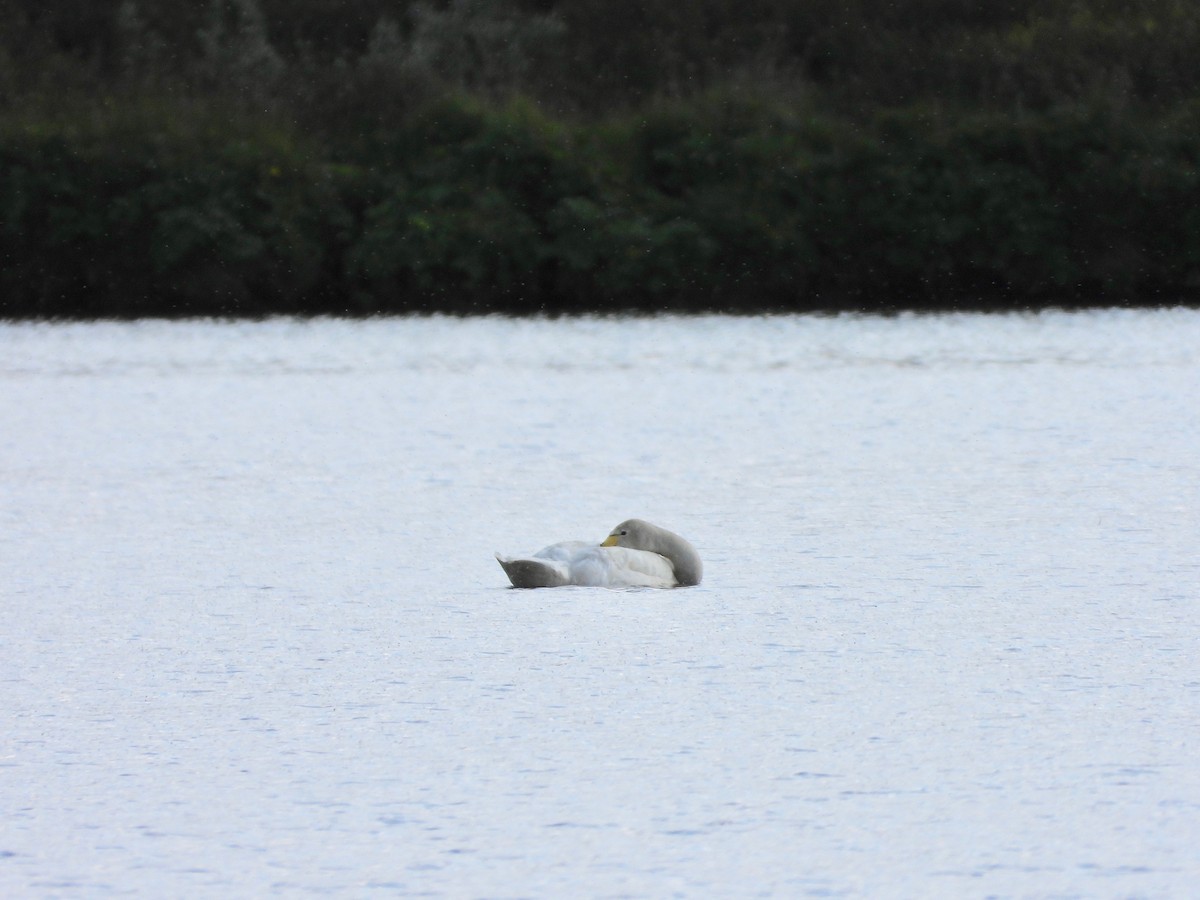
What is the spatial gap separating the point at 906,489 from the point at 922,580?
1812 mm

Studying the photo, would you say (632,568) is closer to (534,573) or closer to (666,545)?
(666,545)

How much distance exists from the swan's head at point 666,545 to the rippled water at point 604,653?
0.18 metres

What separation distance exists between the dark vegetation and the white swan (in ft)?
40.7

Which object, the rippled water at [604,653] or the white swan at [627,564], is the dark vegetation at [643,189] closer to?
the rippled water at [604,653]

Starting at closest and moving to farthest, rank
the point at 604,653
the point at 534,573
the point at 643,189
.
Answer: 1. the point at 604,653
2. the point at 534,573
3. the point at 643,189

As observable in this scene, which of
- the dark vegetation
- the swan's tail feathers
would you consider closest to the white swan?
the swan's tail feathers

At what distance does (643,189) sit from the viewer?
19.0 metres

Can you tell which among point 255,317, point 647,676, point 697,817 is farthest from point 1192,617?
point 255,317

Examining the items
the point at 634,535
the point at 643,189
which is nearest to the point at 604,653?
the point at 634,535

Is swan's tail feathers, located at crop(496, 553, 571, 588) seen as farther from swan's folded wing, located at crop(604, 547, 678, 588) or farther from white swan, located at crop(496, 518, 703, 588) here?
swan's folded wing, located at crop(604, 547, 678, 588)

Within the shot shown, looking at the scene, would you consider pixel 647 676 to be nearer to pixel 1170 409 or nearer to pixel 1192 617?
pixel 1192 617

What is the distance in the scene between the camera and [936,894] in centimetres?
303

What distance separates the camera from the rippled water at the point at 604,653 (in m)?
3.29

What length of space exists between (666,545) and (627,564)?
4.8 inches
